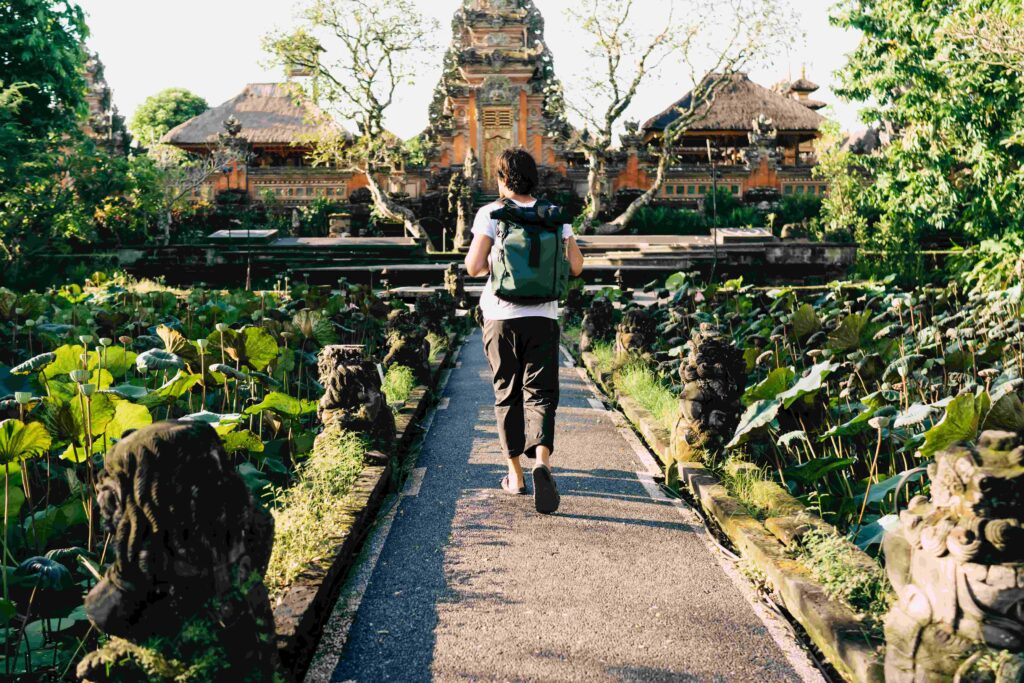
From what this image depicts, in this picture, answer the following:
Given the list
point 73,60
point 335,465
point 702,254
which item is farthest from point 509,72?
point 335,465

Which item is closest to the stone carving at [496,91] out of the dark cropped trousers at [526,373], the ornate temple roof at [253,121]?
the ornate temple roof at [253,121]

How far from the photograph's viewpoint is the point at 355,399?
552cm

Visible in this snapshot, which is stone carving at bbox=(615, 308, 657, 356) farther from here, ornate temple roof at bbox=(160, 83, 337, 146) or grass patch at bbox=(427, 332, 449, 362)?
ornate temple roof at bbox=(160, 83, 337, 146)

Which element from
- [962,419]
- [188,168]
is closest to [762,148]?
[188,168]

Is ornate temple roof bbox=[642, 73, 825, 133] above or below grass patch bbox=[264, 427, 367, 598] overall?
above

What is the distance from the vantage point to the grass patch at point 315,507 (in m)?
3.61

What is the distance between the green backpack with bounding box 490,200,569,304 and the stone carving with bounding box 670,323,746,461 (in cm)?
145

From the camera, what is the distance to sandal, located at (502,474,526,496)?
502 cm

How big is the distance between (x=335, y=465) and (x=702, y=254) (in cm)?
1839

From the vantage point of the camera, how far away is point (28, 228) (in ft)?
67.0

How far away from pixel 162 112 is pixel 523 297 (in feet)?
173

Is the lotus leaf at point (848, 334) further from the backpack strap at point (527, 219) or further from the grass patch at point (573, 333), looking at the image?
the grass patch at point (573, 333)

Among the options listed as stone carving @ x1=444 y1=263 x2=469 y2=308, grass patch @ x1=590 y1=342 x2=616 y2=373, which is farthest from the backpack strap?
stone carving @ x1=444 y1=263 x2=469 y2=308

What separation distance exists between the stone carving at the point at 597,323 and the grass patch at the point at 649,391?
246cm
